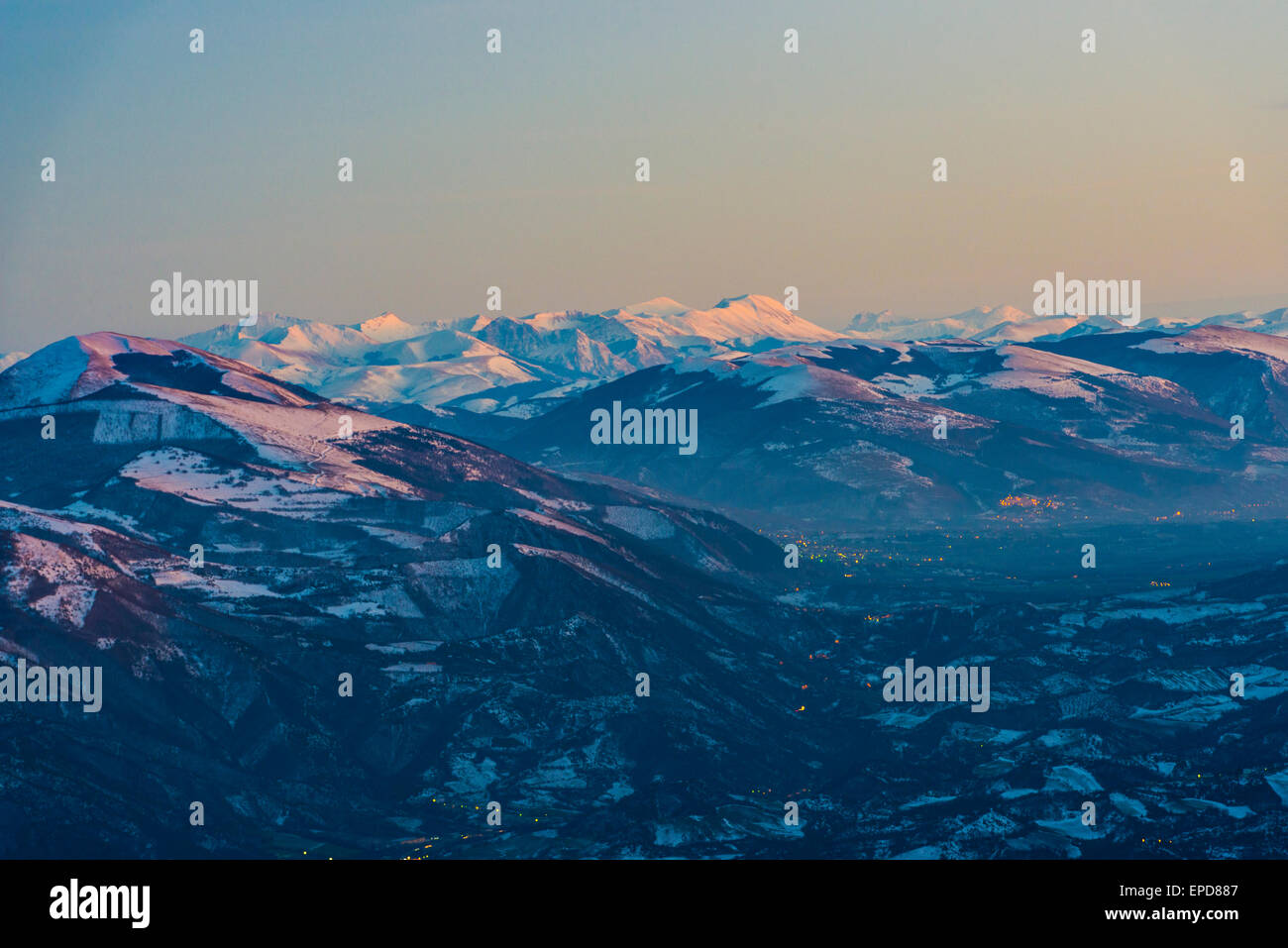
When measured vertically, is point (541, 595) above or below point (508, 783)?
above

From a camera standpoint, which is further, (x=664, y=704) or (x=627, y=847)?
(x=664, y=704)

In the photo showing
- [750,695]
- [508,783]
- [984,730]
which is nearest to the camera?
[508,783]

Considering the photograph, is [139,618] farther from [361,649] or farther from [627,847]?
[627,847]

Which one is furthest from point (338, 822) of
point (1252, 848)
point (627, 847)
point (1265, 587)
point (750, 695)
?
point (1265, 587)

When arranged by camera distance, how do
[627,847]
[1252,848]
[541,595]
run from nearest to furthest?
1. [1252,848]
2. [627,847]
3. [541,595]

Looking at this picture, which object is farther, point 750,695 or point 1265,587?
point 1265,587

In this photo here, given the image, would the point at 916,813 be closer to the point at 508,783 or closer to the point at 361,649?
the point at 508,783
